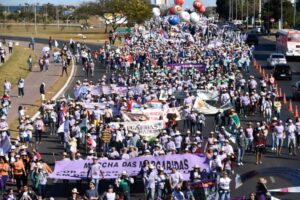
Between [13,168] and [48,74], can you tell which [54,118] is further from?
[48,74]

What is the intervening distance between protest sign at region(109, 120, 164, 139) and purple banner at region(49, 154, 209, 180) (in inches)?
219

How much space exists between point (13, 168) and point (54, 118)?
32.5 ft

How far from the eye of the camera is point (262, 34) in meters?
114

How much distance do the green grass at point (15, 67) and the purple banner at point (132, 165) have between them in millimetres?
26032

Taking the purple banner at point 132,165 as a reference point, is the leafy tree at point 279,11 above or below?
above

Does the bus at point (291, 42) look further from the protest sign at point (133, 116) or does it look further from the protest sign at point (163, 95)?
the protest sign at point (133, 116)

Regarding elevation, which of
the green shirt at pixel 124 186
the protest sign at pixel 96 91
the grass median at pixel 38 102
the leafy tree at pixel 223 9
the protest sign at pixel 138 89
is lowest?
the grass median at pixel 38 102

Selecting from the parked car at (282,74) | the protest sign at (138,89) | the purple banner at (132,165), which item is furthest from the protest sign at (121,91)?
the purple banner at (132,165)

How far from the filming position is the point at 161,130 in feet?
95.6

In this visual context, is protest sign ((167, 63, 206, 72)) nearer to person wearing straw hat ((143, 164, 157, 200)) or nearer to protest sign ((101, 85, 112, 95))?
protest sign ((101, 85, 112, 95))

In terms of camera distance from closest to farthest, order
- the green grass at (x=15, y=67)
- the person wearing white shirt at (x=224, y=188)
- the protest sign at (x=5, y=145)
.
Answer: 1. the person wearing white shirt at (x=224, y=188)
2. the protest sign at (x=5, y=145)
3. the green grass at (x=15, y=67)

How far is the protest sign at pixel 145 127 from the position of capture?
29.3 metres

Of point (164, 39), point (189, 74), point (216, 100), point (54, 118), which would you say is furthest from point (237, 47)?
point (54, 118)

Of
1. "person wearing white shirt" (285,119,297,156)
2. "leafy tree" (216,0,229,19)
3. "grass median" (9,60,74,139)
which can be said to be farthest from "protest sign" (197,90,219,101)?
"leafy tree" (216,0,229,19)
